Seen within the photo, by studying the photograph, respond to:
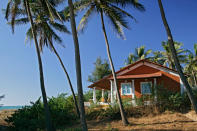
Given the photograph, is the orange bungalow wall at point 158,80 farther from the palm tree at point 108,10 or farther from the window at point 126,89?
the palm tree at point 108,10

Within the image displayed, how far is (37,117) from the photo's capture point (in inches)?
482

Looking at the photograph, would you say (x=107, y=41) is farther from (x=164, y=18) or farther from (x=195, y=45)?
(x=195, y=45)

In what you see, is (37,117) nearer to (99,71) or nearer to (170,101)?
(170,101)

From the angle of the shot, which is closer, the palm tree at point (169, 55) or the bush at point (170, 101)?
the bush at point (170, 101)

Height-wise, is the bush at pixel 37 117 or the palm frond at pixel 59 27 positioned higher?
the palm frond at pixel 59 27

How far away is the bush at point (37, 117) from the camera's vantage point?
10930 millimetres

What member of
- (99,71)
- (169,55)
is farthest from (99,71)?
(169,55)

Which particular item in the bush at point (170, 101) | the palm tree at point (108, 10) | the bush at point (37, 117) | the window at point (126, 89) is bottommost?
the bush at point (37, 117)

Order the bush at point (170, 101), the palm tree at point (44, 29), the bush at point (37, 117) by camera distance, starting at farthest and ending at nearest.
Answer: the palm tree at point (44, 29), the bush at point (170, 101), the bush at point (37, 117)

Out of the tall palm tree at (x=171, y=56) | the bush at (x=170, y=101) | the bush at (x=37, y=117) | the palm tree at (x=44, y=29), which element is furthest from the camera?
the tall palm tree at (x=171, y=56)

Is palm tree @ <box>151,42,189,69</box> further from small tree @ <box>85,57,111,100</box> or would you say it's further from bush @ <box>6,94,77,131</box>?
bush @ <box>6,94,77,131</box>

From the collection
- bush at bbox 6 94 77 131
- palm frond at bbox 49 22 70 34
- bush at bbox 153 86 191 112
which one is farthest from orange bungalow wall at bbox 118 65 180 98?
palm frond at bbox 49 22 70 34

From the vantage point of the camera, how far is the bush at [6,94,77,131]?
35.9 ft

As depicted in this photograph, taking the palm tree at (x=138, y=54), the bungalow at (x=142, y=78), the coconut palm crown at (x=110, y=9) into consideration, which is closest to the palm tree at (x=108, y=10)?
the coconut palm crown at (x=110, y=9)
